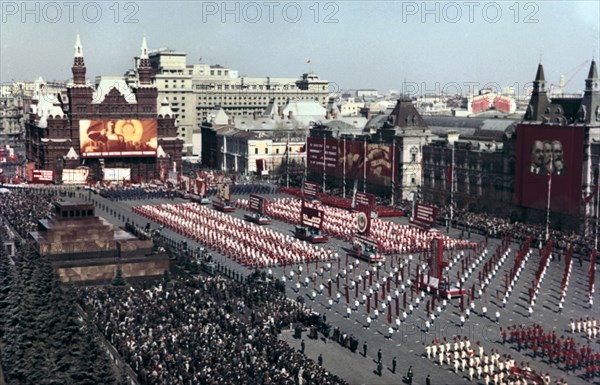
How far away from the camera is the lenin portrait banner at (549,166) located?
7275 centimetres

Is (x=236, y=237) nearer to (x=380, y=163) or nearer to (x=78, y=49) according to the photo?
(x=380, y=163)

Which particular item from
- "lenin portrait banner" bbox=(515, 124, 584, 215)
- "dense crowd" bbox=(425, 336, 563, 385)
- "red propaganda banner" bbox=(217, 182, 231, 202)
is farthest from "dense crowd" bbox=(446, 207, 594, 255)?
"dense crowd" bbox=(425, 336, 563, 385)

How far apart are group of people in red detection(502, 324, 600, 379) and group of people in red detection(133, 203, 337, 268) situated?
2226 centimetres

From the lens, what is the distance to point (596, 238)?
2670 inches

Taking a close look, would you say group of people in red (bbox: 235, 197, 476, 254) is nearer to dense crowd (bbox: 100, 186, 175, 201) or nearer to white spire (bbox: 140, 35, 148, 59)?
dense crowd (bbox: 100, 186, 175, 201)

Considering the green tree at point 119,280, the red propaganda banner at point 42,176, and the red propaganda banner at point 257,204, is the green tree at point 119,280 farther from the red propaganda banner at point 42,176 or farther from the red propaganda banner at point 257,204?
the red propaganda banner at point 42,176

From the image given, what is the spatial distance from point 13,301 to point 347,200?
60.4 m

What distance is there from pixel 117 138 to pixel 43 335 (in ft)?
274

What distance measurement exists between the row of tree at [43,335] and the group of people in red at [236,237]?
20419 mm

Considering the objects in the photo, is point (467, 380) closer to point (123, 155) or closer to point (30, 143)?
point (123, 155)

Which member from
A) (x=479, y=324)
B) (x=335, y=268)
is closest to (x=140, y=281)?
(x=335, y=268)

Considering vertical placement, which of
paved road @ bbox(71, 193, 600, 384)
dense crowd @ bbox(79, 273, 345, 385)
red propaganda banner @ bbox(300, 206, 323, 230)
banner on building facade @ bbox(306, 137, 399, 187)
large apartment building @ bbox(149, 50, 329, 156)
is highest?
large apartment building @ bbox(149, 50, 329, 156)

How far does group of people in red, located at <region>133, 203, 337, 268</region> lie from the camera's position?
63.2m

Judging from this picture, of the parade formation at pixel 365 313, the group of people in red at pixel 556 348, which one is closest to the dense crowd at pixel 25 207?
the parade formation at pixel 365 313
